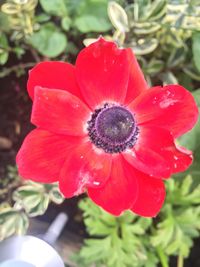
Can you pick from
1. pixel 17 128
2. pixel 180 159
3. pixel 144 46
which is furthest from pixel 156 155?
pixel 17 128

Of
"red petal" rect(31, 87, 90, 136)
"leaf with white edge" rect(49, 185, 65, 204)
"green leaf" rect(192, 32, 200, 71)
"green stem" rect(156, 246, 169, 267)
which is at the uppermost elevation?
"red petal" rect(31, 87, 90, 136)

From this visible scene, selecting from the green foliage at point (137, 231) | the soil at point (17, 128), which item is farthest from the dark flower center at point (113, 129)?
the soil at point (17, 128)

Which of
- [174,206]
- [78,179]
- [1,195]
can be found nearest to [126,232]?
[174,206]

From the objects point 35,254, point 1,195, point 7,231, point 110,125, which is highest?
point 110,125

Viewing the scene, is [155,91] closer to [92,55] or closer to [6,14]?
[92,55]

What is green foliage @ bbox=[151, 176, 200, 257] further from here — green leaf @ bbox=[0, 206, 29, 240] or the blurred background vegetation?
green leaf @ bbox=[0, 206, 29, 240]

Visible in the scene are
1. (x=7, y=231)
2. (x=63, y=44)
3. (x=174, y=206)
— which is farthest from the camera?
(x=174, y=206)

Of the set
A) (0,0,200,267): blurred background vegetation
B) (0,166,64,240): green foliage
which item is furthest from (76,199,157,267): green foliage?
(0,166,64,240): green foliage
